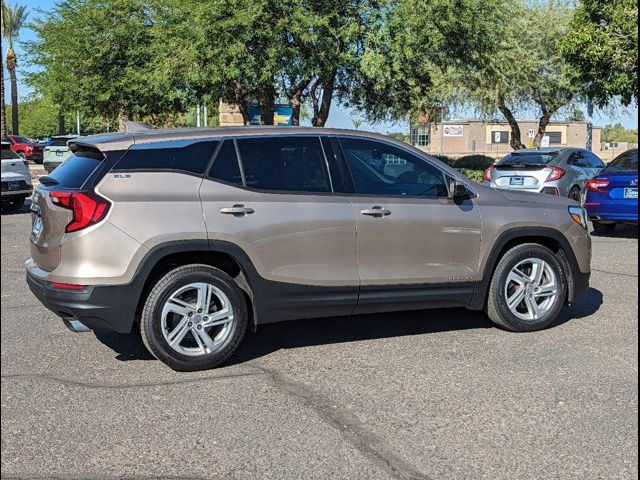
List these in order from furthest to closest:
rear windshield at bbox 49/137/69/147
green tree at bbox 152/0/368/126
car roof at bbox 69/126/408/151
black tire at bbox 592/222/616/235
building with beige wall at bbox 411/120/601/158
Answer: building with beige wall at bbox 411/120/601/158, rear windshield at bbox 49/137/69/147, green tree at bbox 152/0/368/126, black tire at bbox 592/222/616/235, car roof at bbox 69/126/408/151

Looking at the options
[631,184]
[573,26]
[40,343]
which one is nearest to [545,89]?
[573,26]

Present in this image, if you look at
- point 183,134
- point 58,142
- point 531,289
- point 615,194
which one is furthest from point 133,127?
point 58,142

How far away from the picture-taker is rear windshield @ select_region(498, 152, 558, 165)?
15617mm

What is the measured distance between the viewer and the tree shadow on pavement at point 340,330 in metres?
5.65

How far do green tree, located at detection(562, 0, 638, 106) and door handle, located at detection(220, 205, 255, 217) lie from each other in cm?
1360

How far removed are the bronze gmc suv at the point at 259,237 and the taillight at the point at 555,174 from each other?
954 cm

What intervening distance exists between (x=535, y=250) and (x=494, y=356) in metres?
1.19

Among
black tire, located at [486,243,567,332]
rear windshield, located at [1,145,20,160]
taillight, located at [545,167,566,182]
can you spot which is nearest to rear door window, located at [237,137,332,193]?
black tire, located at [486,243,567,332]

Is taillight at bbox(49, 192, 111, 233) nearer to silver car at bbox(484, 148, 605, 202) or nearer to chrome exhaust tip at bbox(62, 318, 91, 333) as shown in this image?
chrome exhaust tip at bbox(62, 318, 91, 333)

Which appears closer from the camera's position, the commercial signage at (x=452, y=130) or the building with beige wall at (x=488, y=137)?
the commercial signage at (x=452, y=130)

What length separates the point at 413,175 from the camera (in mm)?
5949

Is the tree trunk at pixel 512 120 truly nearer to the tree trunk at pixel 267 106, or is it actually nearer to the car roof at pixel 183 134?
the tree trunk at pixel 267 106

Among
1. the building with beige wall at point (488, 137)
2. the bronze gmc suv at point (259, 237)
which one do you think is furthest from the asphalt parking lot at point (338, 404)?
the building with beige wall at point (488, 137)

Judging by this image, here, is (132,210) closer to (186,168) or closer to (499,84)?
(186,168)
